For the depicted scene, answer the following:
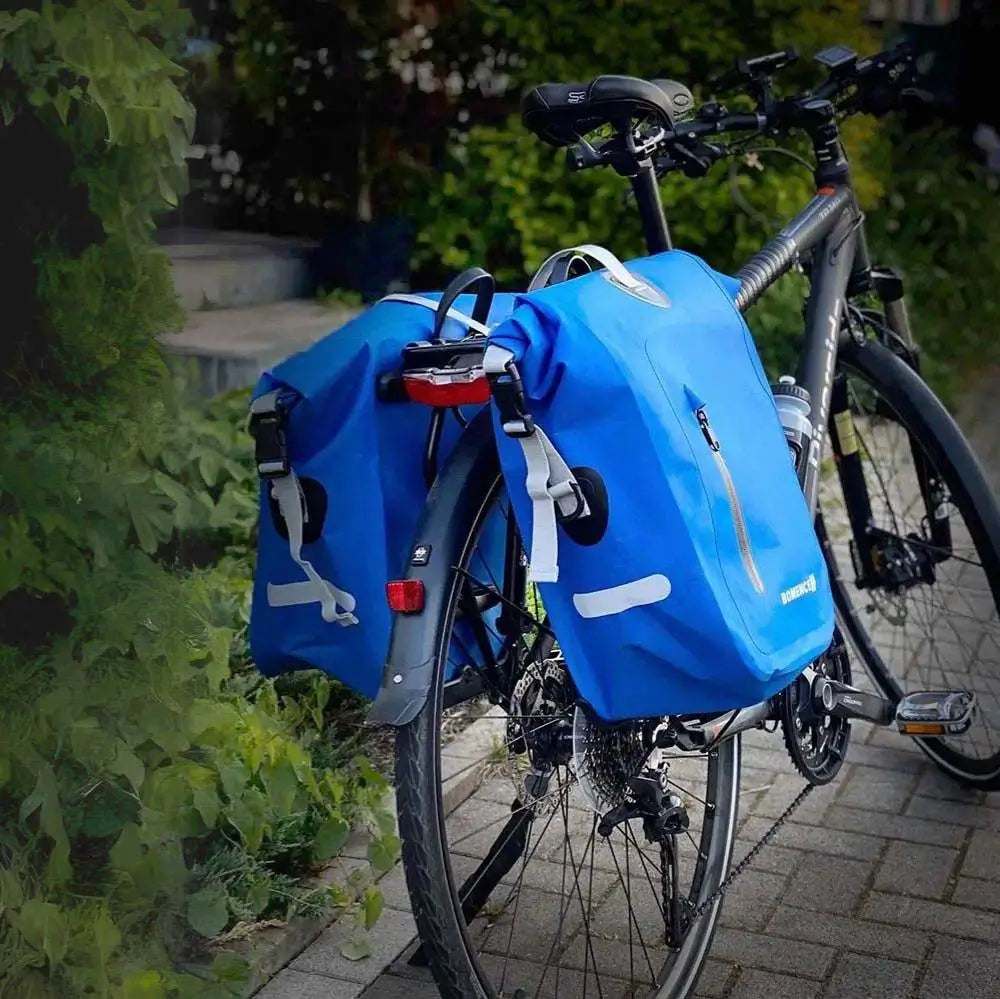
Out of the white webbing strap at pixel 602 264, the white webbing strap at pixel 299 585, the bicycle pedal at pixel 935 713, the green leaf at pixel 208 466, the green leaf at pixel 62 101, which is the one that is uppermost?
the green leaf at pixel 62 101

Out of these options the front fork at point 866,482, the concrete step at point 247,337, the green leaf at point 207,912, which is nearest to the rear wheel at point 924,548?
the front fork at point 866,482

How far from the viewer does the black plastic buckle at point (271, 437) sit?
2.30m

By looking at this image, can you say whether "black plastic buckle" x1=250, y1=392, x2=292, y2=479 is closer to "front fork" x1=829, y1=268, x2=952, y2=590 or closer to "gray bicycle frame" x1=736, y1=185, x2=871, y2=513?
"gray bicycle frame" x1=736, y1=185, x2=871, y2=513

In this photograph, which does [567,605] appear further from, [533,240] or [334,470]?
[533,240]

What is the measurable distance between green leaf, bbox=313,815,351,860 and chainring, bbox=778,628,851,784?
870 millimetres

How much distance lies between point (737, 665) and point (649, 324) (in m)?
0.49

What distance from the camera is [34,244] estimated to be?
7.49ft

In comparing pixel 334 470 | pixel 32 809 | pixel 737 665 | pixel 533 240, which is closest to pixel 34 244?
pixel 334 470

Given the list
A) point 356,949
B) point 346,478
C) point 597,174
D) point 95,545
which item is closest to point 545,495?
point 346,478

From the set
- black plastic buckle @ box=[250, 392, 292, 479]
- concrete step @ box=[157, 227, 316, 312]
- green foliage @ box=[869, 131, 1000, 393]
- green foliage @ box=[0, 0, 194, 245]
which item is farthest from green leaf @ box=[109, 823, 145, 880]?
green foliage @ box=[869, 131, 1000, 393]

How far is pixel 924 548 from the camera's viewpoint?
353 centimetres

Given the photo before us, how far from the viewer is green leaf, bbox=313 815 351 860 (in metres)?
2.97

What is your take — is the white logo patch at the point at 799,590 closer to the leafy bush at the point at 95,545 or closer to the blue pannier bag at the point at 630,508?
the blue pannier bag at the point at 630,508

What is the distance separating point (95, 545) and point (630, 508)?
32.6 inches
